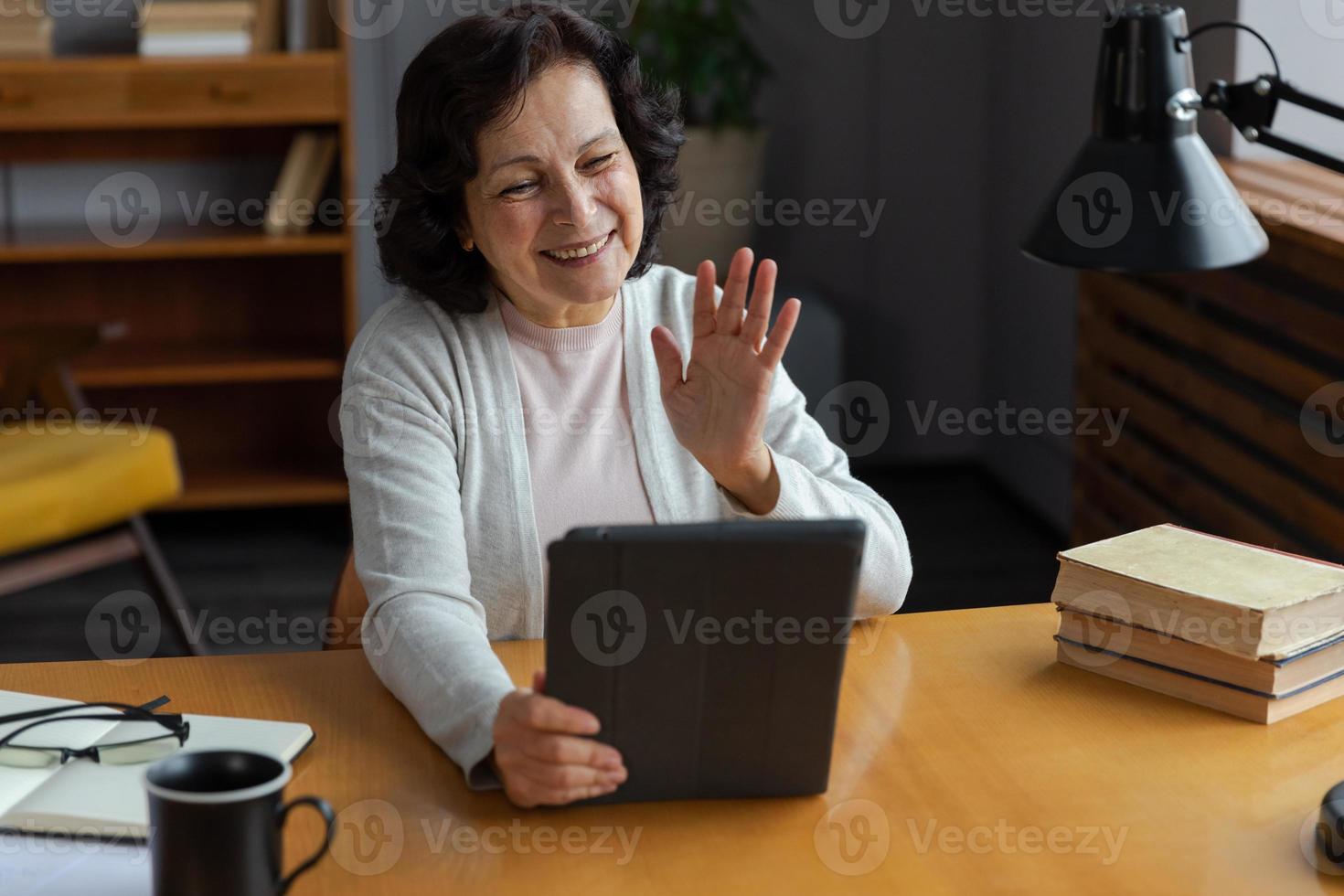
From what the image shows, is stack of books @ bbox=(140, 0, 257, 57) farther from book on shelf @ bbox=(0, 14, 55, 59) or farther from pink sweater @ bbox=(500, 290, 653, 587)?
pink sweater @ bbox=(500, 290, 653, 587)

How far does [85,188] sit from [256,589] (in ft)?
3.96

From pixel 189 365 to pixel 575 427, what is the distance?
237 centimetres

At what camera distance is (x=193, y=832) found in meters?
0.91

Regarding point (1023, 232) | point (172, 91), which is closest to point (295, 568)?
point (172, 91)

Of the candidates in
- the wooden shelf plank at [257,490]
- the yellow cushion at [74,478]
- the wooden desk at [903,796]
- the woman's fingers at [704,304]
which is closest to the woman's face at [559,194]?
the woman's fingers at [704,304]

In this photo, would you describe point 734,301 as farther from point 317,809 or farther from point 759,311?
point 317,809

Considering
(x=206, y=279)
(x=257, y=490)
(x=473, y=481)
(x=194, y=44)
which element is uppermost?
(x=194, y=44)

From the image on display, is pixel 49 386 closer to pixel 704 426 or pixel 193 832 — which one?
pixel 704 426

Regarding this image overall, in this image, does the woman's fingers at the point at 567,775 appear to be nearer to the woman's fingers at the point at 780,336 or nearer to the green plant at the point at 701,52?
the woman's fingers at the point at 780,336

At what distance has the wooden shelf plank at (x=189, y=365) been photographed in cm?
371

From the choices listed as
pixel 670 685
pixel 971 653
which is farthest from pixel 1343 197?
pixel 670 685

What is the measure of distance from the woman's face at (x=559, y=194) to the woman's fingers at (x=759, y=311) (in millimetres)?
236

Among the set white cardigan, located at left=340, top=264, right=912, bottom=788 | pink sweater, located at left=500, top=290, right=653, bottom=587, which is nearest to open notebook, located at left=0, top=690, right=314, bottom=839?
white cardigan, located at left=340, top=264, right=912, bottom=788

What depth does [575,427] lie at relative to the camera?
1671mm
